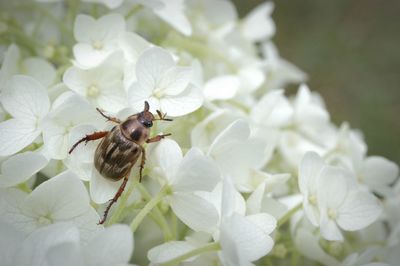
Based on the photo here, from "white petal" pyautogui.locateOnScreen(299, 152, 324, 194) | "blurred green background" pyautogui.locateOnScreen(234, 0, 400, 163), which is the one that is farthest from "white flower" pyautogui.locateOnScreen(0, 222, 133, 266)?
"blurred green background" pyautogui.locateOnScreen(234, 0, 400, 163)

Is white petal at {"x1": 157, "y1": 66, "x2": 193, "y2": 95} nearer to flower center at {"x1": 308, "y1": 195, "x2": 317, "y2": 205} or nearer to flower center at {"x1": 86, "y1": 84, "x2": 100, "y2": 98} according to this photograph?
flower center at {"x1": 86, "y1": 84, "x2": 100, "y2": 98}

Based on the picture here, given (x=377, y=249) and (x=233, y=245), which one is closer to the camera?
(x=233, y=245)

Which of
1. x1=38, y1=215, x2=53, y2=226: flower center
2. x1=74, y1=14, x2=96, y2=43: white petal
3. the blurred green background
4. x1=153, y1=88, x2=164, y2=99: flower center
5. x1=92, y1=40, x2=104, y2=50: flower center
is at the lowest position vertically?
the blurred green background

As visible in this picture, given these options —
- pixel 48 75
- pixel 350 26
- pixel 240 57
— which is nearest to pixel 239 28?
pixel 240 57

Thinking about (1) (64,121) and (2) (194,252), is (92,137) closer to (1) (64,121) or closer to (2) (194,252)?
(1) (64,121)

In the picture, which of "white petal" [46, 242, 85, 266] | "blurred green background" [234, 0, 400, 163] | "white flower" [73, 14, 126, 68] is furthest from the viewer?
"blurred green background" [234, 0, 400, 163]

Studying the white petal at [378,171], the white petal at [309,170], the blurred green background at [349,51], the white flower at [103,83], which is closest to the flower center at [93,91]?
the white flower at [103,83]

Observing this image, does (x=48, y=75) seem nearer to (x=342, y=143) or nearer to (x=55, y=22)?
(x=55, y=22)

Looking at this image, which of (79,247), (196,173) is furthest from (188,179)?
(79,247)
